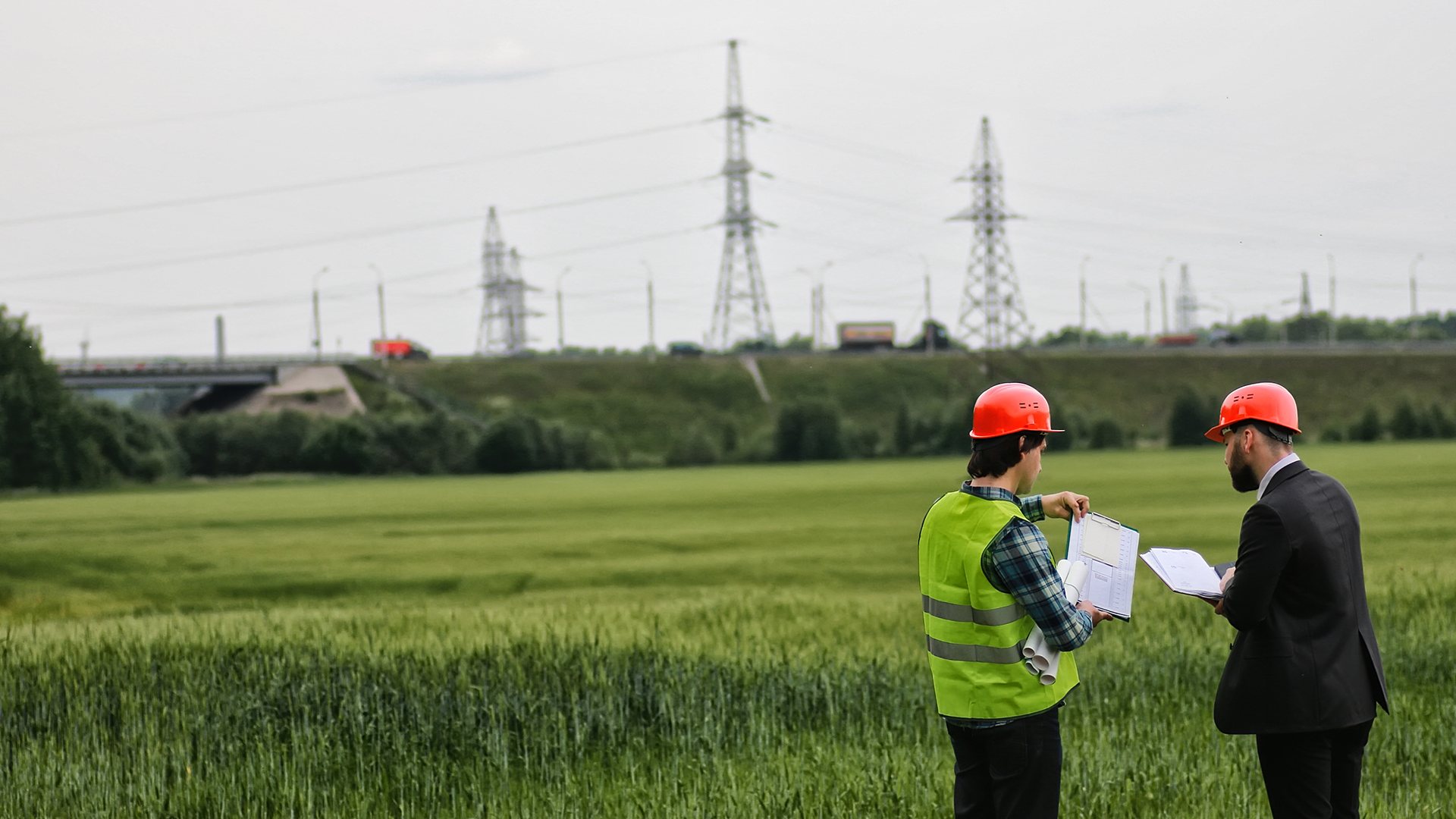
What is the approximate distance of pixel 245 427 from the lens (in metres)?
84.5

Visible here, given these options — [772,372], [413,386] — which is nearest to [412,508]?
[413,386]

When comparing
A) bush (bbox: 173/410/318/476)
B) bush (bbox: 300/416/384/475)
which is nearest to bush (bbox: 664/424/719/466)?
bush (bbox: 300/416/384/475)

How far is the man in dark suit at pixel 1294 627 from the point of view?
199 inches

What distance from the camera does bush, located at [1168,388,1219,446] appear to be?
8831 centimetres

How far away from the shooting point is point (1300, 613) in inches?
204

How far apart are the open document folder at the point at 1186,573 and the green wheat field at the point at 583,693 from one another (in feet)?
8.95

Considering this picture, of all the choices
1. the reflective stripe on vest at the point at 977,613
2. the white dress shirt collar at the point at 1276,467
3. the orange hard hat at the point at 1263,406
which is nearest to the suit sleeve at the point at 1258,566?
the white dress shirt collar at the point at 1276,467

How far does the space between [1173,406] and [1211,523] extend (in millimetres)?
57035

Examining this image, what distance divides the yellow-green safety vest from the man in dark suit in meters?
0.86

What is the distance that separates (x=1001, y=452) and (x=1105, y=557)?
799 millimetres

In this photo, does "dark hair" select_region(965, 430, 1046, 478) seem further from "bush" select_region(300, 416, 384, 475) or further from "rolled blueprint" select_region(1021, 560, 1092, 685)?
"bush" select_region(300, 416, 384, 475)

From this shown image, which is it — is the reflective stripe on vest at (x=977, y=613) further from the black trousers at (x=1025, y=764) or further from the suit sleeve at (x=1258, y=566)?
the suit sleeve at (x=1258, y=566)

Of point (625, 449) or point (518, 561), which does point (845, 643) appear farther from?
point (625, 449)

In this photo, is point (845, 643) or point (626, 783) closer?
point (626, 783)
